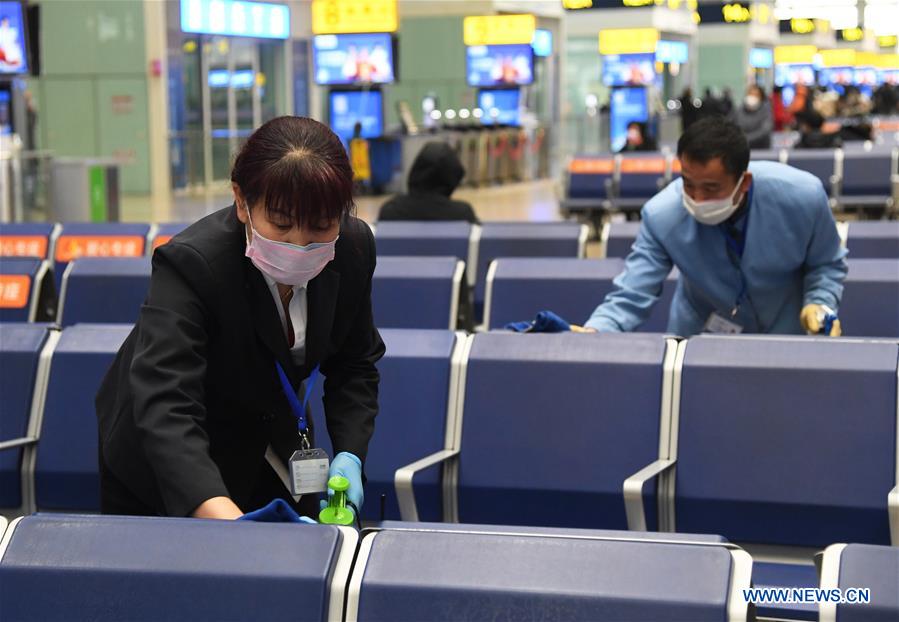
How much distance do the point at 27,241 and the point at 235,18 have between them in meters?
7.37

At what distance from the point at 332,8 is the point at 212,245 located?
15.8 meters

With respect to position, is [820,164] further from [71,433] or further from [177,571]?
[177,571]

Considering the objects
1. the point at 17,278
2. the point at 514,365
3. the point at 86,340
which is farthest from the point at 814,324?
the point at 17,278

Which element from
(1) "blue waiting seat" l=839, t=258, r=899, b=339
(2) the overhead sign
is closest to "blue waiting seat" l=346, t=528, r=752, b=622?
(1) "blue waiting seat" l=839, t=258, r=899, b=339

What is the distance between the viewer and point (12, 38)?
39.3 ft

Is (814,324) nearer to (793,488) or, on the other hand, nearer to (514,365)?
(793,488)

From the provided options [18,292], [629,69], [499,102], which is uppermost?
[629,69]

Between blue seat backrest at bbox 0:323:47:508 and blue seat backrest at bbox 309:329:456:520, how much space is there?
0.90 metres

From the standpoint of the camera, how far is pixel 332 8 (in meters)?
17.5

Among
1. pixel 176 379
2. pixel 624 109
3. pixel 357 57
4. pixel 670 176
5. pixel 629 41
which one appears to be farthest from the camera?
pixel 629 41

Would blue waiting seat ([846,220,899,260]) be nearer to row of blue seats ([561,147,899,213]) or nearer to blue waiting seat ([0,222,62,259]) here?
blue waiting seat ([0,222,62,259])

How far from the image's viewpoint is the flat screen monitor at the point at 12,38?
39.1ft

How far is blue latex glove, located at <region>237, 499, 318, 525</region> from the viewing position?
211 centimetres

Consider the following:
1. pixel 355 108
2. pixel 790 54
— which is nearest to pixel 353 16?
pixel 355 108
